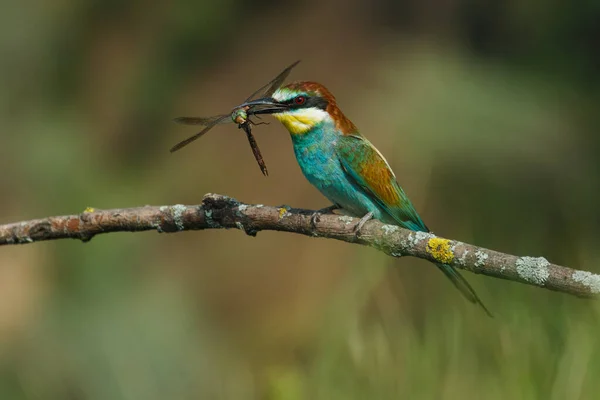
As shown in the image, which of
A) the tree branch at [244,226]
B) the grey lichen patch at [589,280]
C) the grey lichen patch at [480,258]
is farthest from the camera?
the tree branch at [244,226]

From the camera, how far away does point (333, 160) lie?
7.97ft

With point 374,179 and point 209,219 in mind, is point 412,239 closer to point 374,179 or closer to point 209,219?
→ point 209,219

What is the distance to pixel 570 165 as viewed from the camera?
394cm

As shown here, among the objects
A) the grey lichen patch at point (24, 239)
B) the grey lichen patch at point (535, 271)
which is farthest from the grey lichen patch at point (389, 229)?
the grey lichen patch at point (24, 239)

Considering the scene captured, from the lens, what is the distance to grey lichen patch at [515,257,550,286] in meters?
1.30

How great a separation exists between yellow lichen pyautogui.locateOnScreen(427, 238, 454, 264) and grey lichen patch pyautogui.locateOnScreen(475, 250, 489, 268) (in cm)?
6

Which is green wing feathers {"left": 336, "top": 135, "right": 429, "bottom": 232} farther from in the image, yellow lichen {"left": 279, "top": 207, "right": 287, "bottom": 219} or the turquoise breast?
yellow lichen {"left": 279, "top": 207, "right": 287, "bottom": 219}

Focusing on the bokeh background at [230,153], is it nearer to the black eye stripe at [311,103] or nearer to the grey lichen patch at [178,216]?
the black eye stripe at [311,103]

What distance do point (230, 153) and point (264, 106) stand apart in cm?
292

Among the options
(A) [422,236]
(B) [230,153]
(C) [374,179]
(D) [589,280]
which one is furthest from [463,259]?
(B) [230,153]

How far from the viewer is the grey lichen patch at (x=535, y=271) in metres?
1.30

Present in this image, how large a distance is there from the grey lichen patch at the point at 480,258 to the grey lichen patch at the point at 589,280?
0.60 ft

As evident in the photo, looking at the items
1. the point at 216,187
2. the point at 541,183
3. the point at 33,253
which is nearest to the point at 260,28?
the point at 216,187

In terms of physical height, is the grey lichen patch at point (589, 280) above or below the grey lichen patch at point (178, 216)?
above
